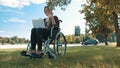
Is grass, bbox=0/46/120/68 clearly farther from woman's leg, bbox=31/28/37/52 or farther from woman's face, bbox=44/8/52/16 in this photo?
woman's face, bbox=44/8/52/16

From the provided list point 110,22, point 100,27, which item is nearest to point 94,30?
point 100,27

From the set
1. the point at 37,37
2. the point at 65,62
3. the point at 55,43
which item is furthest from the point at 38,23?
the point at 65,62

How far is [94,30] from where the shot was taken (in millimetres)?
52594

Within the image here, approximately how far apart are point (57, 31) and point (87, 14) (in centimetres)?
3274

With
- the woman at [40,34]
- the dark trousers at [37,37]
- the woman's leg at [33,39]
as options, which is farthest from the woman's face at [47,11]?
the woman's leg at [33,39]

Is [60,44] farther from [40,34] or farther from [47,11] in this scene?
[47,11]

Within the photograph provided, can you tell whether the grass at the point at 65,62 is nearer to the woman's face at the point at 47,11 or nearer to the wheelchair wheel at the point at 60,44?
the wheelchair wheel at the point at 60,44

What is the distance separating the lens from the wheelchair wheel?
997 cm

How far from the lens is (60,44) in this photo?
10133mm

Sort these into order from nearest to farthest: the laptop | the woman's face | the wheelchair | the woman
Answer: the woman → the wheelchair → the laptop → the woman's face

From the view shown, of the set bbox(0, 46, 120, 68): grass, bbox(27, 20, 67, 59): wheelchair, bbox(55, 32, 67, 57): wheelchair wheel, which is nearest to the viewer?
bbox(0, 46, 120, 68): grass

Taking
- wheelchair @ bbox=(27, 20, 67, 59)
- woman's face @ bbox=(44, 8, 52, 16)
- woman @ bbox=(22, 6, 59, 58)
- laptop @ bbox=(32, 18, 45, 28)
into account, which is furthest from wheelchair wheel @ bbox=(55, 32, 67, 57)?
woman's face @ bbox=(44, 8, 52, 16)

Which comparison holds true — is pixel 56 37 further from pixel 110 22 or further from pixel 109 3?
pixel 110 22

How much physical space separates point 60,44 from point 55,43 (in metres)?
0.17
